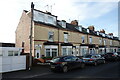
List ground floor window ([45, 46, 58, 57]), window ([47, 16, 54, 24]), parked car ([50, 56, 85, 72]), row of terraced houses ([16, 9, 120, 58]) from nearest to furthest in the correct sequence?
parked car ([50, 56, 85, 72]) → row of terraced houses ([16, 9, 120, 58]) → ground floor window ([45, 46, 58, 57]) → window ([47, 16, 54, 24])

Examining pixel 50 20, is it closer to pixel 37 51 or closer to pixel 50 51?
pixel 50 51

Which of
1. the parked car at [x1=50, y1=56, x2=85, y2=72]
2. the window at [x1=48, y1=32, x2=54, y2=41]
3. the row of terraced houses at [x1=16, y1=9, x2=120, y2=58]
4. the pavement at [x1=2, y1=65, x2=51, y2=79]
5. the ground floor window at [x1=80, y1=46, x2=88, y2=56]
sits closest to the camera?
the pavement at [x1=2, y1=65, x2=51, y2=79]

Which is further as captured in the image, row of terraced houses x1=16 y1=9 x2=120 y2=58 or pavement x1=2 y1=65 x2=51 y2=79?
row of terraced houses x1=16 y1=9 x2=120 y2=58

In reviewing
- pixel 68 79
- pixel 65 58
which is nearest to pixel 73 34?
pixel 65 58

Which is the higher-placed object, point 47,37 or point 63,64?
point 47,37

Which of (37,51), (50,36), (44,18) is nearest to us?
(37,51)

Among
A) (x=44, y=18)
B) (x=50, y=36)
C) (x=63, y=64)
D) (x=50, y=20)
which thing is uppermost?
(x=44, y=18)

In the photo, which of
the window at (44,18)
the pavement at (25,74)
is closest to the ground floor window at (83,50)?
the window at (44,18)

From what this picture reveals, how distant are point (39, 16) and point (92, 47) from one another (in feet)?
57.4

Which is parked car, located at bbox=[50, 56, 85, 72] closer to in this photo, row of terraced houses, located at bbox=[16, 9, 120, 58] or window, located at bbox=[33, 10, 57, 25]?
row of terraced houses, located at bbox=[16, 9, 120, 58]

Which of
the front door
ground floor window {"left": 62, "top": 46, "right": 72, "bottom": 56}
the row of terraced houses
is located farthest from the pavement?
ground floor window {"left": 62, "top": 46, "right": 72, "bottom": 56}

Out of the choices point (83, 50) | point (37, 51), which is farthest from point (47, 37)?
point (83, 50)

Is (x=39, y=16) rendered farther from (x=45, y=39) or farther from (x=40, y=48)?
(x=40, y=48)

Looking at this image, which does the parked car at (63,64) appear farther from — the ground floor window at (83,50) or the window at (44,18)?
the ground floor window at (83,50)
